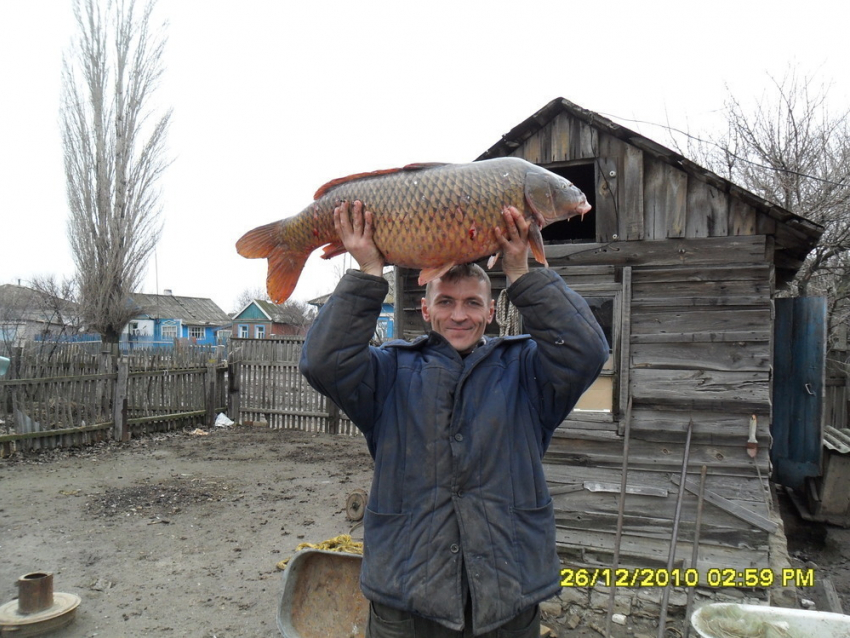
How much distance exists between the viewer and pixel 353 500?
6629mm

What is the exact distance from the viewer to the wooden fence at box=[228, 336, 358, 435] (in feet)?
41.7

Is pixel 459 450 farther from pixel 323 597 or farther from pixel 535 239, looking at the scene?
pixel 323 597

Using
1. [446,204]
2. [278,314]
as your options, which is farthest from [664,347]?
[278,314]

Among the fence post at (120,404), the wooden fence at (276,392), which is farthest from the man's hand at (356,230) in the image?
the wooden fence at (276,392)

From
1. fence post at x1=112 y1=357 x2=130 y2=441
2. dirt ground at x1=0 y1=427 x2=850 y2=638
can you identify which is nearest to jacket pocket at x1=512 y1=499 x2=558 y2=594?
dirt ground at x1=0 y1=427 x2=850 y2=638

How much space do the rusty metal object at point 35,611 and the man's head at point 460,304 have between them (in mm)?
4431

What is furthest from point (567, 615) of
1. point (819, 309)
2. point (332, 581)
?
point (819, 309)

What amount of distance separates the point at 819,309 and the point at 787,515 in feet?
13.1

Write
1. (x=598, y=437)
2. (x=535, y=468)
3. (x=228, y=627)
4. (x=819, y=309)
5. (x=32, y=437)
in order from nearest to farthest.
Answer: (x=535, y=468) < (x=228, y=627) < (x=598, y=437) < (x=819, y=309) < (x=32, y=437)

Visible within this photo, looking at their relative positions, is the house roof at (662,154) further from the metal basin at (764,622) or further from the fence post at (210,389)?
the fence post at (210,389)

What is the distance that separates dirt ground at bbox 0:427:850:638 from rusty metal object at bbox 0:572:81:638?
143mm

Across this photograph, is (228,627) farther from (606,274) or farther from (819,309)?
(819,309)

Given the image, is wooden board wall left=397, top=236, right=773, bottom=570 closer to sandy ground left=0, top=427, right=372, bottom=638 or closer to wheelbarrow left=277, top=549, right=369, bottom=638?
wheelbarrow left=277, top=549, right=369, bottom=638

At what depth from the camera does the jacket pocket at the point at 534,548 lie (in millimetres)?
1700
